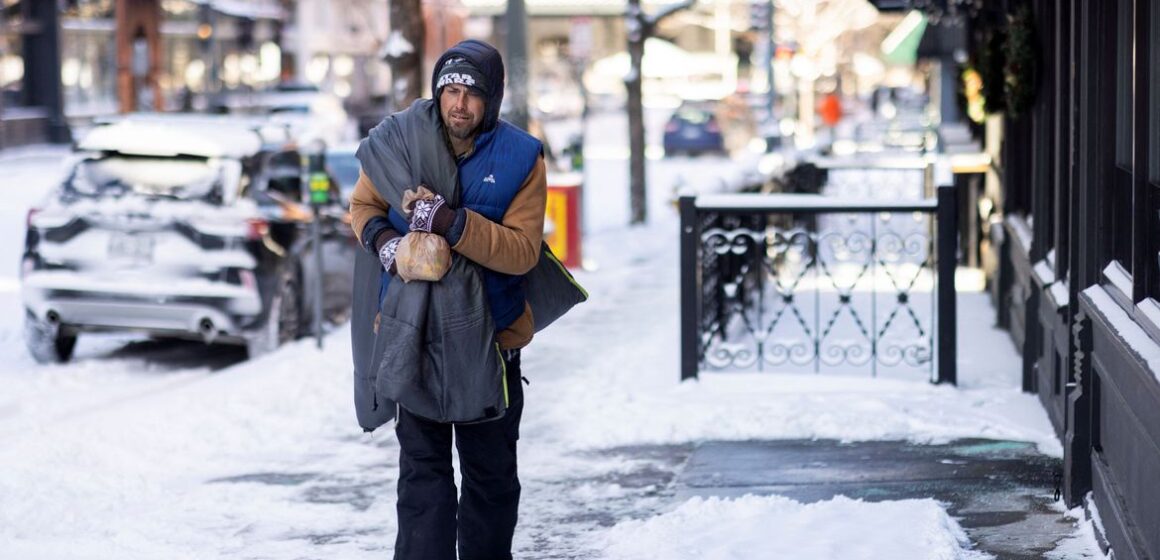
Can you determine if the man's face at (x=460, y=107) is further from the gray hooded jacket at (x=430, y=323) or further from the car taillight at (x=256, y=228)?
the car taillight at (x=256, y=228)

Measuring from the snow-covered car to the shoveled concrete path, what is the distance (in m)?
4.46

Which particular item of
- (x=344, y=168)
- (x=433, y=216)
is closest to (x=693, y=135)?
(x=344, y=168)

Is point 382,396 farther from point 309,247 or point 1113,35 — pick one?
point 309,247

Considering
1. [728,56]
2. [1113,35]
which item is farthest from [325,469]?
[728,56]

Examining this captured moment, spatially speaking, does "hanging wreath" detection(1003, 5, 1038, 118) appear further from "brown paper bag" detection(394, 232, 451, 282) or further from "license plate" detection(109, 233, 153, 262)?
"brown paper bag" detection(394, 232, 451, 282)

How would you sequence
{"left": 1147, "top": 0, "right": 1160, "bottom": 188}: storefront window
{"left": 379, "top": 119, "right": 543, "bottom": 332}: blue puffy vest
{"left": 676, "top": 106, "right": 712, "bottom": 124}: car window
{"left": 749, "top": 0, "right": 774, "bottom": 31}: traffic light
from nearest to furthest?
1. {"left": 379, "top": 119, "right": 543, "bottom": 332}: blue puffy vest
2. {"left": 1147, "top": 0, "right": 1160, "bottom": 188}: storefront window
3. {"left": 749, "top": 0, "right": 774, "bottom": 31}: traffic light
4. {"left": 676, "top": 106, "right": 712, "bottom": 124}: car window

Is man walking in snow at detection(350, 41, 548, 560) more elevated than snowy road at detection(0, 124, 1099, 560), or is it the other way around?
man walking in snow at detection(350, 41, 548, 560)

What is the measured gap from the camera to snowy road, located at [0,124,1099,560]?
6.69 meters

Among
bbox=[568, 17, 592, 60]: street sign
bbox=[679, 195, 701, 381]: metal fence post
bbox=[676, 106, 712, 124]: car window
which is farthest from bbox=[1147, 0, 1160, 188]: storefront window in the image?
bbox=[676, 106, 712, 124]: car window

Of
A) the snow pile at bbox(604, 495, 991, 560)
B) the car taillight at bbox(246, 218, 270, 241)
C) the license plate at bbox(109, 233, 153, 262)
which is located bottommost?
the snow pile at bbox(604, 495, 991, 560)

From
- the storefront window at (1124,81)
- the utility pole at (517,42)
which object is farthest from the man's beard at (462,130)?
the utility pole at (517,42)

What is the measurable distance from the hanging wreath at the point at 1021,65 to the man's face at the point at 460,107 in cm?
574

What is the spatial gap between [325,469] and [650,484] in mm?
1597

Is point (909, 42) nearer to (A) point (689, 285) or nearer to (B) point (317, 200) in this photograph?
(B) point (317, 200)
